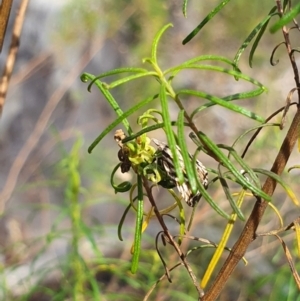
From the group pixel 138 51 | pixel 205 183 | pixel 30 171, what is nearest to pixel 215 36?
pixel 138 51

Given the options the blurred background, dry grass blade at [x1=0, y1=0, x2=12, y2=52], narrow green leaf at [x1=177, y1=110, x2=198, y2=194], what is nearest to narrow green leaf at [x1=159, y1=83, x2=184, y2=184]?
narrow green leaf at [x1=177, y1=110, x2=198, y2=194]

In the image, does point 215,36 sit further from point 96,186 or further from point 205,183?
point 205,183

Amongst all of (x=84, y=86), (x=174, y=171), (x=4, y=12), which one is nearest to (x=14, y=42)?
(x=4, y=12)

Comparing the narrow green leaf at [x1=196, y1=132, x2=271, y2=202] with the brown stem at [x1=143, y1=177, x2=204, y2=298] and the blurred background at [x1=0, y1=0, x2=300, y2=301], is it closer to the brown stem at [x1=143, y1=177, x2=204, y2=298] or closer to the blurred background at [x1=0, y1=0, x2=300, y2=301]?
the brown stem at [x1=143, y1=177, x2=204, y2=298]

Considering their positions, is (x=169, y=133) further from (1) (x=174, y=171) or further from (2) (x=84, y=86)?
(2) (x=84, y=86)

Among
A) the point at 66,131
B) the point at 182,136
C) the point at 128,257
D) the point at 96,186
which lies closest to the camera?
the point at 182,136

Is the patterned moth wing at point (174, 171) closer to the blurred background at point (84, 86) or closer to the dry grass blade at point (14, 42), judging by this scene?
the dry grass blade at point (14, 42)

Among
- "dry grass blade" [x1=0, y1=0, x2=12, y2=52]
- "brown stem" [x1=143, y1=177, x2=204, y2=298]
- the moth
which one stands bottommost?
"brown stem" [x1=143, y1=177, x2=204, y2=298]

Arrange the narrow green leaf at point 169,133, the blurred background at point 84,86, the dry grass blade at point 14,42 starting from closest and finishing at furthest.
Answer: the narrow green leaf at point 169,133 < the dry grass blade at point 14,42 < the blurred background at point 84,86

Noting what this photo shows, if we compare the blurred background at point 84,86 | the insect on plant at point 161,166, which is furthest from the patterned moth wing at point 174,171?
the blurred background at point 84,86
